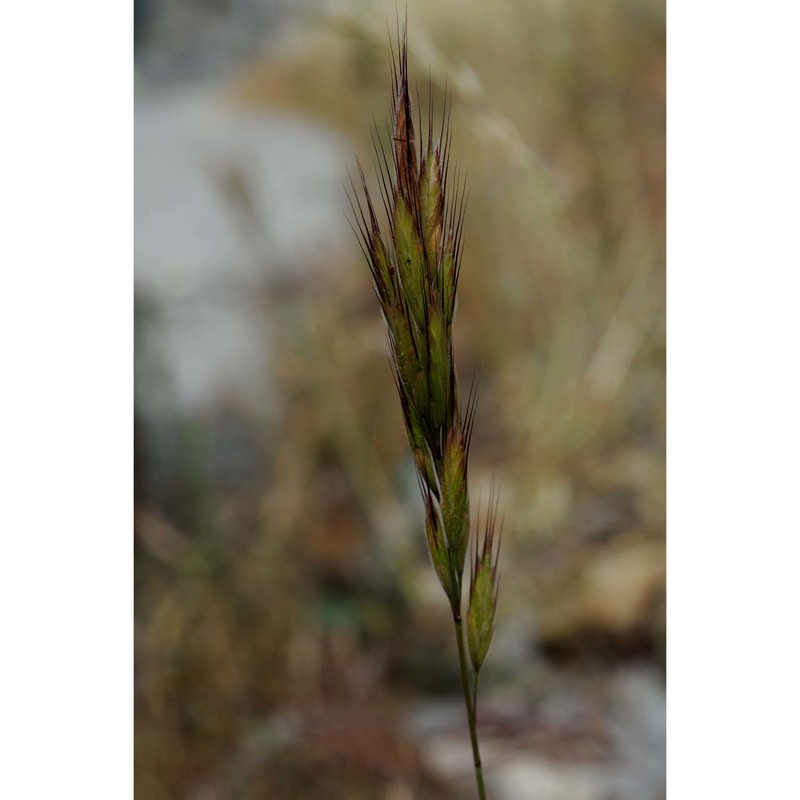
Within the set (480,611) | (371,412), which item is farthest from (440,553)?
(371,412)

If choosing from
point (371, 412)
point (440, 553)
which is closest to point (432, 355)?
point (440, 553)

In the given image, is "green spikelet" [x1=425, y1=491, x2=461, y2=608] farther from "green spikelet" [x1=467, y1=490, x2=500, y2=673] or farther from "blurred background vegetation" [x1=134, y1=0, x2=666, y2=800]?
"blurred background vegetation" [x1=134, y1=0, x2=666, y2=800]

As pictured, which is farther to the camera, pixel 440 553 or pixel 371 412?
pixel 371 412

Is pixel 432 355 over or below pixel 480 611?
over

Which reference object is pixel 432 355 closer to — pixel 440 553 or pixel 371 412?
pixel 440 553

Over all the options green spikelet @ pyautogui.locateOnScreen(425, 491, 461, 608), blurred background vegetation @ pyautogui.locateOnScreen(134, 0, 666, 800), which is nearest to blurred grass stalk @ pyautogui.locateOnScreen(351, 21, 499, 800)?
green spikelet @ pyautogui.locateOnScreen(425, 491, 461, 608)

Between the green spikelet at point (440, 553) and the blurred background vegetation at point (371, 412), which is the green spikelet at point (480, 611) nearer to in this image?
the green spikelet at point (440, 553)

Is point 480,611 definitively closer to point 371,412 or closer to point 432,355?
point 432,355
